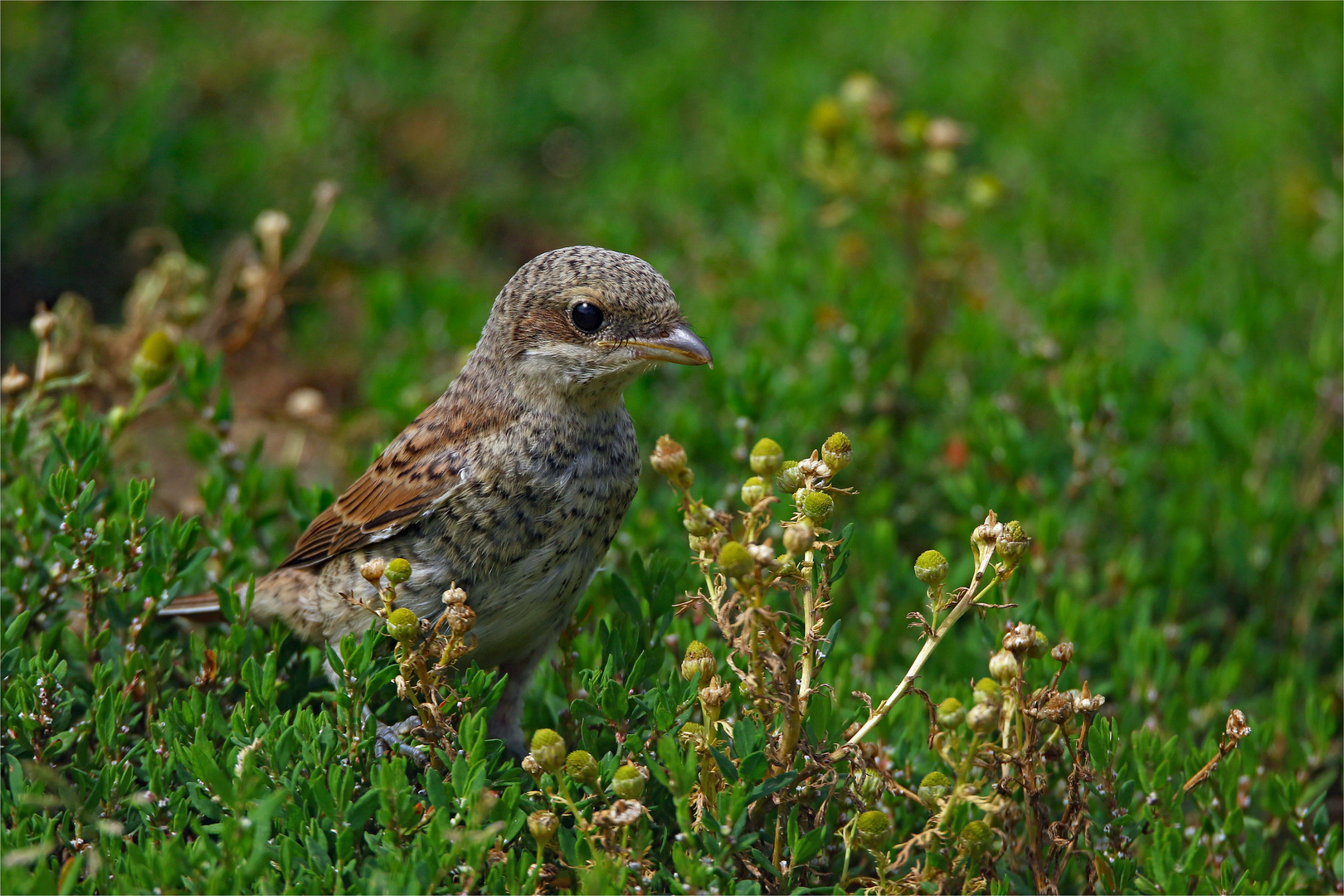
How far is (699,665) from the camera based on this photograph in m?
2.78

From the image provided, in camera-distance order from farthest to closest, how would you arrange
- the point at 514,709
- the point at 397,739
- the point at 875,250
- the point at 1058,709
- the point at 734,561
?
the point at 875,250 → the point at 514,709 → the point at 397,739 → the point at 1058,709 → the point at 734,561

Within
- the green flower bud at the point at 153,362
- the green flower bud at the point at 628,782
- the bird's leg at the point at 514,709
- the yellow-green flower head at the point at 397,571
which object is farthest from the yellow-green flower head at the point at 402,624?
the green flower bud at the point at 153,362

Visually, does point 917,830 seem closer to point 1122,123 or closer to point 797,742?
point 797,742

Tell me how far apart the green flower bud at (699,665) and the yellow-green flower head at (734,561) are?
37 cm

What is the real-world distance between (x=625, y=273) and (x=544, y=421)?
1.52ft

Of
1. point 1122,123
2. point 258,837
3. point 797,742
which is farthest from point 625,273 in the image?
point 1122,123

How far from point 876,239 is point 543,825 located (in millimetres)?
5039

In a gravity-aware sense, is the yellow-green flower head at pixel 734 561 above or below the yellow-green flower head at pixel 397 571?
above

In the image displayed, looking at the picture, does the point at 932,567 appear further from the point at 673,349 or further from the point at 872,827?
the point at 673,349

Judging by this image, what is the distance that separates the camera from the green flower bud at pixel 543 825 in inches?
99.4

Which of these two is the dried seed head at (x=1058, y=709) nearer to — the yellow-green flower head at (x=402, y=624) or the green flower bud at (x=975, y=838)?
the green flower bud at (x=975, y=838)

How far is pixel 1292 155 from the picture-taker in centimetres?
771

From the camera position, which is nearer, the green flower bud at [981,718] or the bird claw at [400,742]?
the green flower bud at [981,718]

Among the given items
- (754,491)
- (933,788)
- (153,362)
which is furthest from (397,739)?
(153,362)
